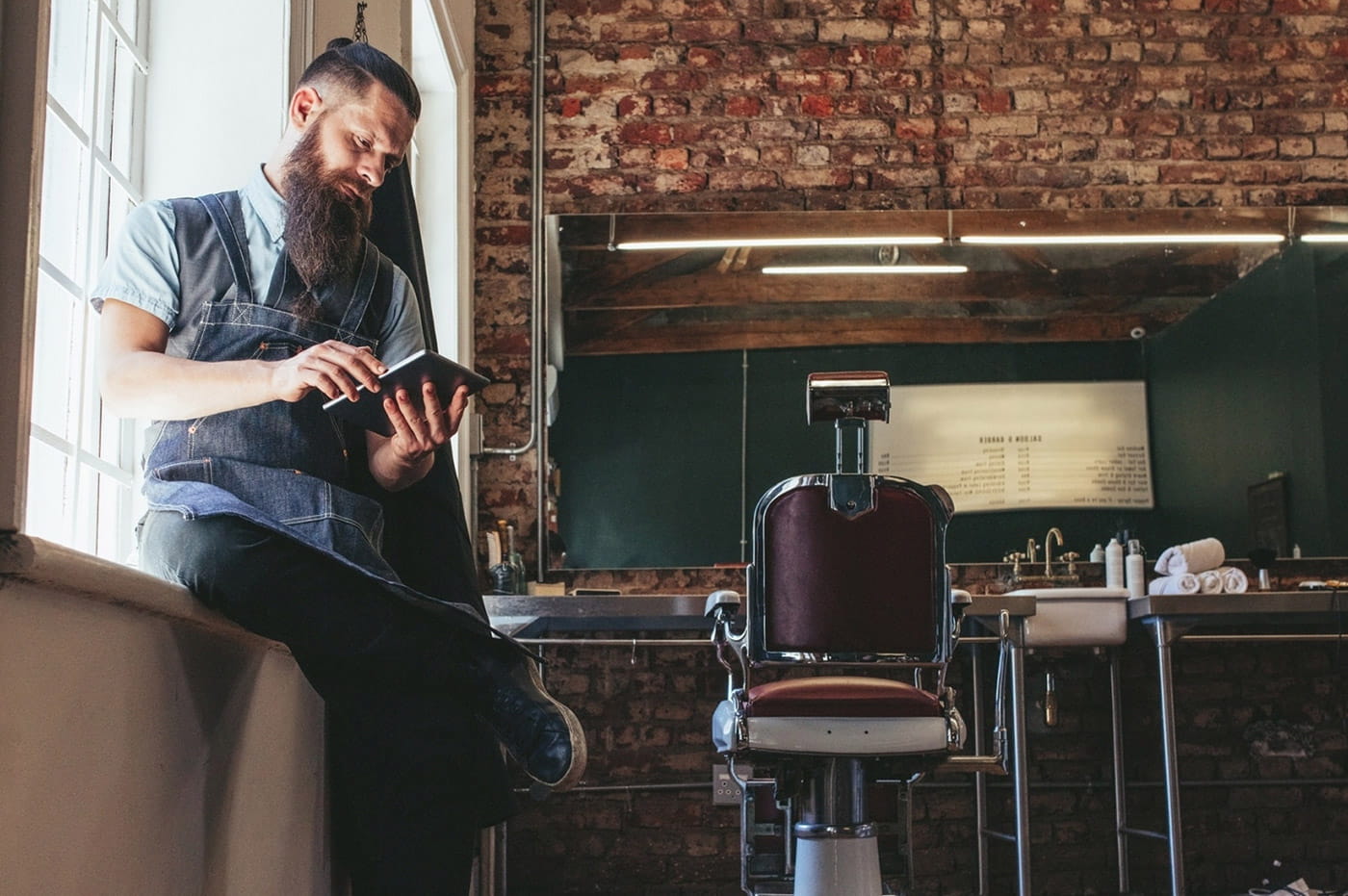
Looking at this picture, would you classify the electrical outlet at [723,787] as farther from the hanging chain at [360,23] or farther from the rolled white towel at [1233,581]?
the hanging chain at [360,23]

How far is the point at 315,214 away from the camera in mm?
1979

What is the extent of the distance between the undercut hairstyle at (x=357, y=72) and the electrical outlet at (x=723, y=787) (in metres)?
2.91

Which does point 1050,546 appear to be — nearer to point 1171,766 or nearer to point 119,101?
point 1171,766

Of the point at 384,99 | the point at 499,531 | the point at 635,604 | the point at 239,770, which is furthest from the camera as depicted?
the point at 499,531

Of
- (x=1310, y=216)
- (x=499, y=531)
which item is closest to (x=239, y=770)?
(x=499, y=531)

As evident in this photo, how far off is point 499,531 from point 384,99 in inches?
104

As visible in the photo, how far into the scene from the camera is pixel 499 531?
178 inches

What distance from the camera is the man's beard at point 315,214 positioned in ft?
6.49

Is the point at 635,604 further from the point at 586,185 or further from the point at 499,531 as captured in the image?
the point at 586,185

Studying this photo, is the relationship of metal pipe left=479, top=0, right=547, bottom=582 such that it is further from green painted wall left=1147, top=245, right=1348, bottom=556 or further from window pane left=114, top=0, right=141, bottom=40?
window pane left=114, top=0, right=141, bottom=40

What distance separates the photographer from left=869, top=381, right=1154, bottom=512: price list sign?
15.1ft

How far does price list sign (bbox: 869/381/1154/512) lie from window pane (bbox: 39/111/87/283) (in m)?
2.96

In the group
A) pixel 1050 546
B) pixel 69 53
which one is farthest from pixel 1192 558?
pixel 69 53

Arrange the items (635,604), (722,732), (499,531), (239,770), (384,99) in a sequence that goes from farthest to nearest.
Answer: (499,531) < (635,604) < (722,732) < (384,99) < (239,770)
